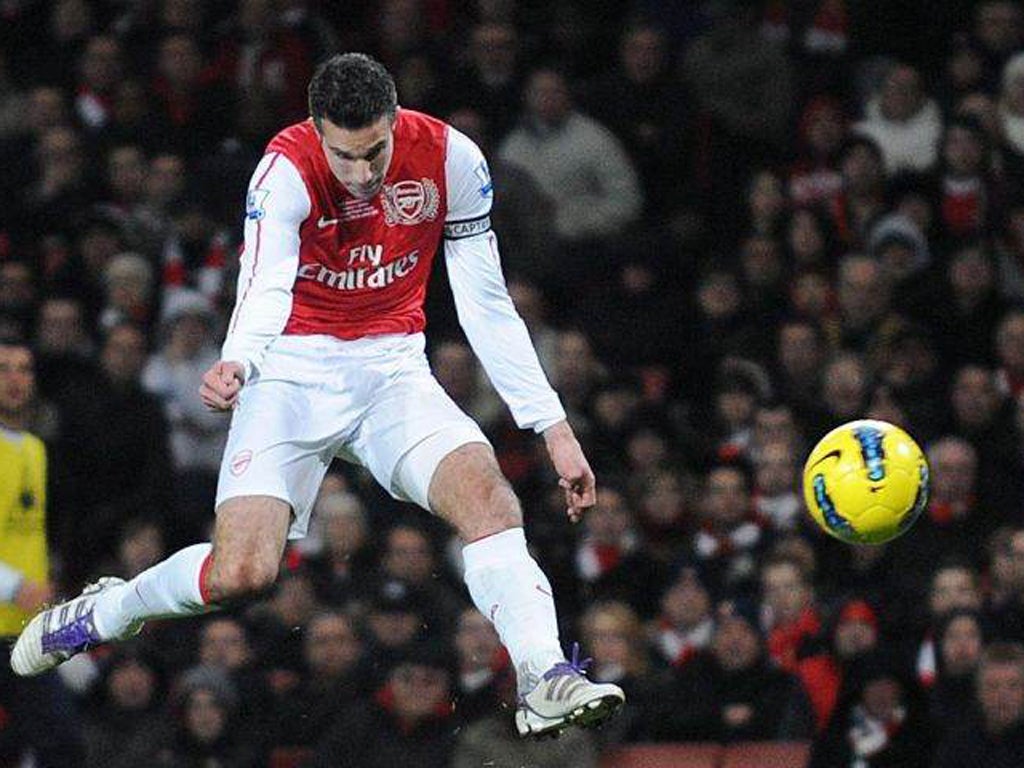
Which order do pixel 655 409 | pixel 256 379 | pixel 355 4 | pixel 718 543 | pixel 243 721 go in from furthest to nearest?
pixel 355 4
pixel 655 409
pixel 718 543
pixel 243 721
pixel 256 379

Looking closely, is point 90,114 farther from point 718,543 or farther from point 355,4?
point 718,543

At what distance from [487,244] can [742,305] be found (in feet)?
16.1

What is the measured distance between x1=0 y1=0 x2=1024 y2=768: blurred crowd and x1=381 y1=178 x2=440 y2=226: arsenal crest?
325 centimetres

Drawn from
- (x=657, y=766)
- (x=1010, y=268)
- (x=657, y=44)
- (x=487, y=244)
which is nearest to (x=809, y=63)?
(x=657, y=44)

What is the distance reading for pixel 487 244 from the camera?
8.59 metres

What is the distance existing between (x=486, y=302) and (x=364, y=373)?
18.8 inches

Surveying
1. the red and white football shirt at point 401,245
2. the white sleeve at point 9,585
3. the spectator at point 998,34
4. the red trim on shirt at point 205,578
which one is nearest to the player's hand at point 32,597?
the white sleeve at point 9,585

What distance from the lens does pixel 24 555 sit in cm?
1067

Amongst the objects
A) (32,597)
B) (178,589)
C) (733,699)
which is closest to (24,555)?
(32,597)

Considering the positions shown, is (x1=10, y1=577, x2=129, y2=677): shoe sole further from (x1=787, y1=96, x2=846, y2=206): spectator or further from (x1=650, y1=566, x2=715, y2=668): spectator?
(x1=787, y1=96, x2=846, y2=206): spectator

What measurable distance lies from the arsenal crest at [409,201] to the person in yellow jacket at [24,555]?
2.96m

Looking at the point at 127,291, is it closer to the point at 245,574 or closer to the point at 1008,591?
the point at 1008,591

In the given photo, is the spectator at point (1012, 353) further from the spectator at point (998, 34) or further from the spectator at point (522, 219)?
the spectator at point (522, 219)

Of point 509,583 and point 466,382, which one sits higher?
point 509,583
